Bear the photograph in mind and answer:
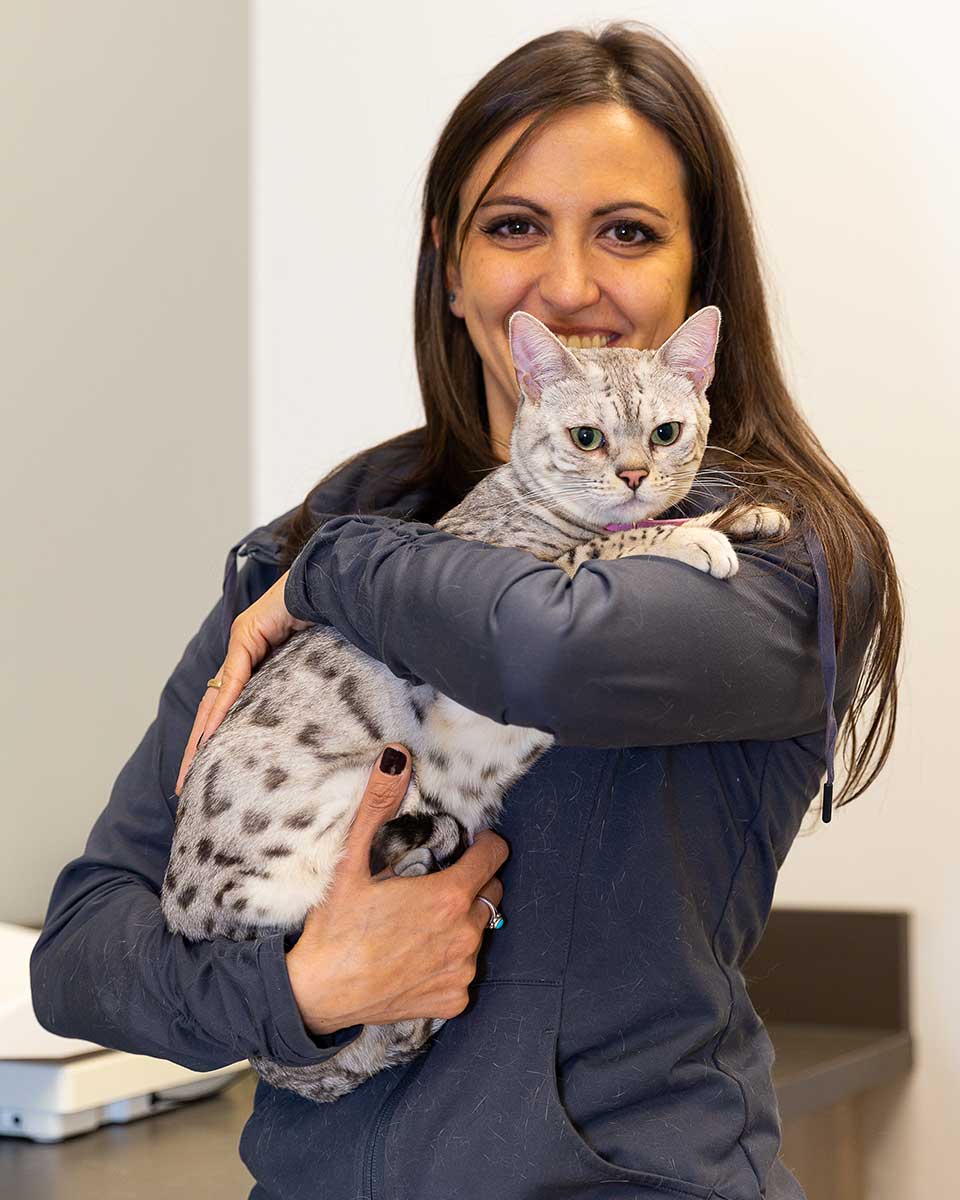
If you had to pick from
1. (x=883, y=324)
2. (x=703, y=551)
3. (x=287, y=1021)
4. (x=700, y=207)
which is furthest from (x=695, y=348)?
(x=883, y=324)

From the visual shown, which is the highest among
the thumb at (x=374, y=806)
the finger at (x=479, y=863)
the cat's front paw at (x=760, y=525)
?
the cat's front paw at (x=760, y=525)

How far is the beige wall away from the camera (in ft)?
6.86

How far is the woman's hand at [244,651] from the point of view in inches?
52.9

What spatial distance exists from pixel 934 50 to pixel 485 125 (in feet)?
3.09

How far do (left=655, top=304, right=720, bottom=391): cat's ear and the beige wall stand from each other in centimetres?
117

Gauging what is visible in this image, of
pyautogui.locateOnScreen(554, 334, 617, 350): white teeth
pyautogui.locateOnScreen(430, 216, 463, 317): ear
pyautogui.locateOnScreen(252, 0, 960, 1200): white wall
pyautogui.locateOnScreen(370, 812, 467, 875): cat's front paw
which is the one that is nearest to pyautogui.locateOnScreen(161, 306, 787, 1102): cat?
pyautogui.locateOnScreen(370, 812, 467, 875): cat's front paw

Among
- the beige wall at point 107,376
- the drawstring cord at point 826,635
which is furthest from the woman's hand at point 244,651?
the beige wall at point 107,376

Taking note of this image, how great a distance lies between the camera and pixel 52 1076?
5.40 ft

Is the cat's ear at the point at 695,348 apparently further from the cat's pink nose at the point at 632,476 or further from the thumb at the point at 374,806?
the thumb at the point at 374,806

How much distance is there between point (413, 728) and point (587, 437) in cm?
34

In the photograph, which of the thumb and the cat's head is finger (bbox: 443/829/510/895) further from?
the cat's head

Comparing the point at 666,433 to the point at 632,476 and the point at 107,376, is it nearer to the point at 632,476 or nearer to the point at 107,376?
the point at 632,476

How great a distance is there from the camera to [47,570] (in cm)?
213

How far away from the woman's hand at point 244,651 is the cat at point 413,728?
0.06 feet
